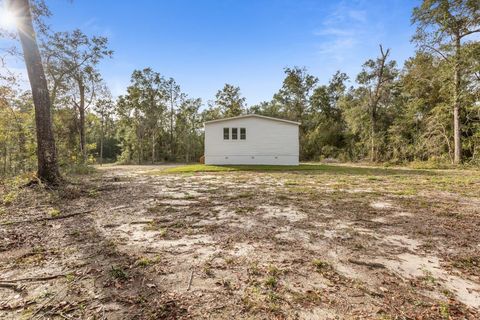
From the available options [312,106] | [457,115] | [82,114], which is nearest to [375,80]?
[312,106]

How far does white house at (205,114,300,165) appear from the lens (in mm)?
14734

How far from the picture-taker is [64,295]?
162cm

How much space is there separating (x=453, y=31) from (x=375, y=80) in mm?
6942

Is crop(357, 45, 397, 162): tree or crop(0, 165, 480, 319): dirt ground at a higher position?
crop(357, 45, 397, 162): tree

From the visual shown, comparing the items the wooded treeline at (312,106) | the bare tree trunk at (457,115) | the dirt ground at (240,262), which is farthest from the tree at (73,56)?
the bare tree trunk at (457,115)

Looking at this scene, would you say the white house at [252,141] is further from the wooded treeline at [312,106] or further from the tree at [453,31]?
the tree at [453,31]

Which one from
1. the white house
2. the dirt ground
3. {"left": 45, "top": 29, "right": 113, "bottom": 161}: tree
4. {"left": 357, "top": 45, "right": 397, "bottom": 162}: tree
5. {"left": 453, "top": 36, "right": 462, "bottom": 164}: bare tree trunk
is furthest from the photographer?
{"left": 357, "top": 45, "right": 397, "bottom": 162}: tree

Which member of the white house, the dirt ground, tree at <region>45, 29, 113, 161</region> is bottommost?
the dirt ground

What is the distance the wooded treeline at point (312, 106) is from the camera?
38.4 ft

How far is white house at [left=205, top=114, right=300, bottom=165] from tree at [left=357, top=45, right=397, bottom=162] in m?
9.03

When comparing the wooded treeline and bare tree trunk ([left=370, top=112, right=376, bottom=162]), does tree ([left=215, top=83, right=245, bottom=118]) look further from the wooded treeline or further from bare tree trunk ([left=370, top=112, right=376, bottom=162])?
bare tree trunk ([left=370, top=112, right=376, bottom=162])

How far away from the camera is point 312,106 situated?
26797 mm

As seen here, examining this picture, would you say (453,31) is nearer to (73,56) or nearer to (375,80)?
(375,80)

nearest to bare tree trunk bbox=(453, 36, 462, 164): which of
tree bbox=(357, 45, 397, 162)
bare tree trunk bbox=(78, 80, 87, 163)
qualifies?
tree bbox=(357, 45, 397, 162)
